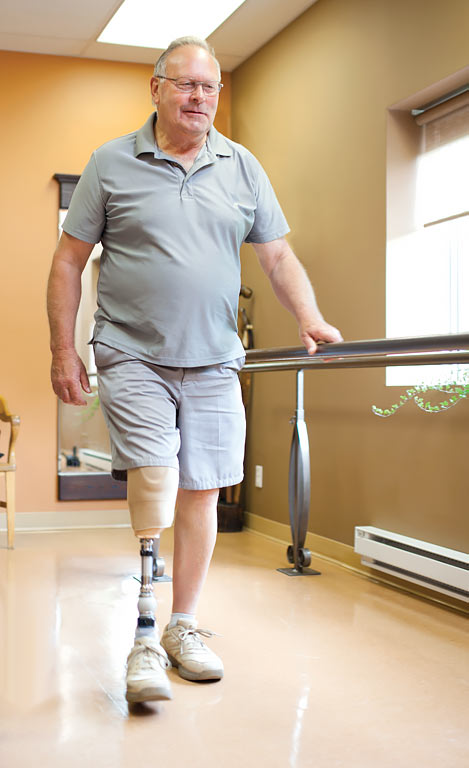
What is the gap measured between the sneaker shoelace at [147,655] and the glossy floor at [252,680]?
3.6 inches

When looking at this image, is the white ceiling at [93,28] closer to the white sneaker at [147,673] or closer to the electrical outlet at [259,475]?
the electrical outlet at [259,475]

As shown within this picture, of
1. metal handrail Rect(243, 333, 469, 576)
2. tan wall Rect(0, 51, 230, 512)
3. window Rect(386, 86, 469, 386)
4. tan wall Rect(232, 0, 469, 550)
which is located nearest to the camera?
metal handrail Rect(243, 333, 469, 576)

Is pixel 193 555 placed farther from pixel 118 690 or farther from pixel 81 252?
pixel 81 252

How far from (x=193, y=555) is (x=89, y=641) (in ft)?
1.73

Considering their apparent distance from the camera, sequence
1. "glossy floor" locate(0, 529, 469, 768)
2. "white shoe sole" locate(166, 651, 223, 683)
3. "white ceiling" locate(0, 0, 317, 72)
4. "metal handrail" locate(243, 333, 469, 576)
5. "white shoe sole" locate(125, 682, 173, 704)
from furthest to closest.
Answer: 1. "white ceiling" locate(0, 0, 317, 72)
2. "metal handrail" locate(243, 333, 469, 576)
3. "white shoe sole" locate(166, 651, 223, 683)
4. "white shoe sole" locate(125, 682, 173, 704)
5. "glossy floor" locate(0, 529, 469, 768)

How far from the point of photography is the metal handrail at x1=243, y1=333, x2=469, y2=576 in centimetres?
241

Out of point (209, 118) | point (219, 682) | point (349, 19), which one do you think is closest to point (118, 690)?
point (219, 682)

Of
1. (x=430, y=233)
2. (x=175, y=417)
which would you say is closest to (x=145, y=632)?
(x=175, y=417)

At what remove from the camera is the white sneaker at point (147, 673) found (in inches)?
70.1

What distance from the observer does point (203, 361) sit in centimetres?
197

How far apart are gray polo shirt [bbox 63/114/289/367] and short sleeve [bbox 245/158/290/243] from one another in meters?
0.14

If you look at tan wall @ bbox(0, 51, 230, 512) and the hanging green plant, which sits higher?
tan wall @ bbox(0, 51, 230, 512)

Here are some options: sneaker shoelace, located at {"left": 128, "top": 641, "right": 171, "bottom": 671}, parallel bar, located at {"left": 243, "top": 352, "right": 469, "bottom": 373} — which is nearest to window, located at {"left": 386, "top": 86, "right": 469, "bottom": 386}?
parallel bar, located at {"left": 243, "top": 352, "right": 469, "bottom": 373}

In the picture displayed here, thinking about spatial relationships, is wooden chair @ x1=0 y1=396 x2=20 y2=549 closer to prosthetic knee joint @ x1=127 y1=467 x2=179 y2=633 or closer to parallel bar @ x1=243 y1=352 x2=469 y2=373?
parallel bar @ x1=243 y1=352 x2=469 y2=373
